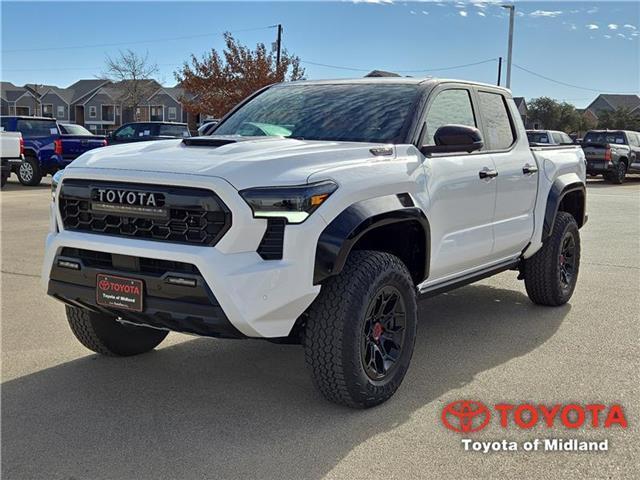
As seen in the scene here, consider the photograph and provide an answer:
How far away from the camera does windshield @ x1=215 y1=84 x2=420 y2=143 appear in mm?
4539

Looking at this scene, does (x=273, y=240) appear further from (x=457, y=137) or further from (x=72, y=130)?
(x=72, y=130)

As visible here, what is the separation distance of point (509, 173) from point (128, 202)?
2990mm

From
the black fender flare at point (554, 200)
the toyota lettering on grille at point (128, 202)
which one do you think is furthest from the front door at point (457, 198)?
the toyota lettering on grille at point (128, 202)

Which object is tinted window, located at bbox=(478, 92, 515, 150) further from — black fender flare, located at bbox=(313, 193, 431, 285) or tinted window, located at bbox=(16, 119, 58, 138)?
tinted window, located at bbox=(16, 119, 58, 138)

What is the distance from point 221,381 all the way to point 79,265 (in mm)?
1192

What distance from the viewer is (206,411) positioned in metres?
3.89

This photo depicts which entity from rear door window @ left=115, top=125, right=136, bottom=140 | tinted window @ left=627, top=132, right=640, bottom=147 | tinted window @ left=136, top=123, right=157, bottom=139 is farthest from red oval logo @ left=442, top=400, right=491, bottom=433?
tinted window @ left=627, top=132, right=640, bottom=147

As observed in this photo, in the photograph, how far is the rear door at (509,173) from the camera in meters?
5.27

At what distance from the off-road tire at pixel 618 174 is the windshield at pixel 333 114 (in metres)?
21.9

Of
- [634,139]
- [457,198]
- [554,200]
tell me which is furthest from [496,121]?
[634,139]

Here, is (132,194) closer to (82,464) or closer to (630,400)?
(82,464)

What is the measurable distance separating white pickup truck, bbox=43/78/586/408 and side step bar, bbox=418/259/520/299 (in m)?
0.02

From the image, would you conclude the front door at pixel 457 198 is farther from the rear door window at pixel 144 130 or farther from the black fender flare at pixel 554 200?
the rear door window at pixel 144 130

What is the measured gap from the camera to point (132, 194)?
3.60 meters
